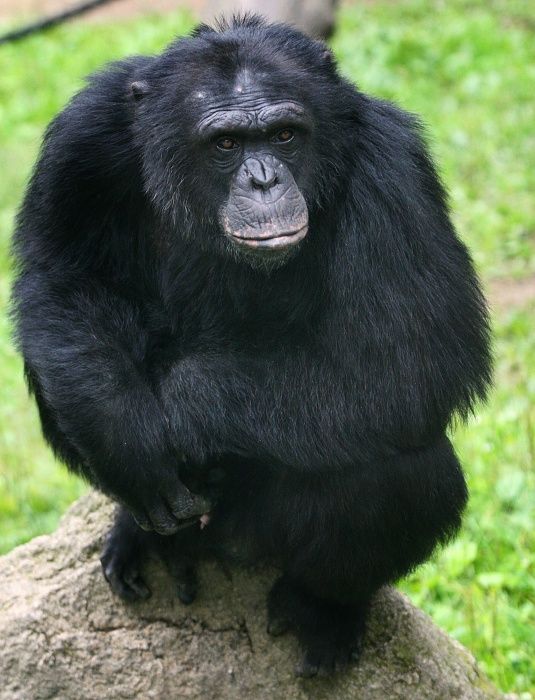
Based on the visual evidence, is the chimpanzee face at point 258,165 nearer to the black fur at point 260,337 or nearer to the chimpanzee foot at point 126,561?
the black fur at point 260,337

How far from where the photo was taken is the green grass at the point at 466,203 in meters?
6.06

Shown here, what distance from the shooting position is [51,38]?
577 inches

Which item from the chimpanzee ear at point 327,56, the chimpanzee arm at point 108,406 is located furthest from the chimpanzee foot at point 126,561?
the chimpanzee ear at point 327,56

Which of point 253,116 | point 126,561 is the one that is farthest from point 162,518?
point 253,116

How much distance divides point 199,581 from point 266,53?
2.27 metres

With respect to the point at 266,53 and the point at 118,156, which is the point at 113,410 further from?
the point at 266,53

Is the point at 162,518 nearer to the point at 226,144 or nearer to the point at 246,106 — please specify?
the point at 226,144

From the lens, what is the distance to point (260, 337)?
14.9 feet

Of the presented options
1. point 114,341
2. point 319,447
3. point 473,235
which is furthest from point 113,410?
point 473,235

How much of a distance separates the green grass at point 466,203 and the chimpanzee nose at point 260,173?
3.57ft

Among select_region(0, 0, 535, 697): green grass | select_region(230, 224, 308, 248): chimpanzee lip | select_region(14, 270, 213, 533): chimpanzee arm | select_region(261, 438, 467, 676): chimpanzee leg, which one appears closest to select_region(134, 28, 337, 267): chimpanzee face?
select_region(230, 224, 308, 248): chimpanzee lip

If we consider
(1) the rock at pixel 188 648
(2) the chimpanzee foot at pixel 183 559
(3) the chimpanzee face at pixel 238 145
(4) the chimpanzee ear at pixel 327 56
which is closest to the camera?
(3) the chimpanzee face at pixel 238 145

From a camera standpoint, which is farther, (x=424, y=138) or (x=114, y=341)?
(x=424, y=138)

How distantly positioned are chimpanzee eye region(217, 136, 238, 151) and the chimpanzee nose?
0.13 metres
